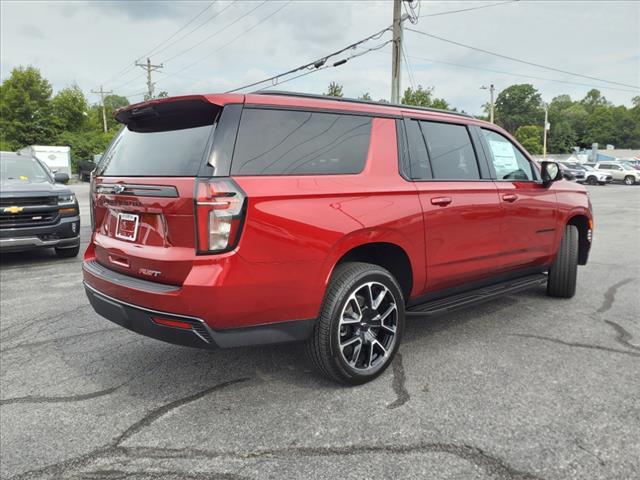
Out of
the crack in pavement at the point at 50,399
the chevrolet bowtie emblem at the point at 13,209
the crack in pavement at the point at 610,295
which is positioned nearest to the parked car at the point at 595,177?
the crack in pavement at the point at 610,295

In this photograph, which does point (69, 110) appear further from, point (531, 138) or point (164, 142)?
point (531, 138)

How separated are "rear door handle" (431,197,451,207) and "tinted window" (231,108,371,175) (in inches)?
25.7

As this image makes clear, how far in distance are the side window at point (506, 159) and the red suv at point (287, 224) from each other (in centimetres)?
46

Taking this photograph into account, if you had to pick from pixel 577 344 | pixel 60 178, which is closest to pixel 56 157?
pixel 60 178

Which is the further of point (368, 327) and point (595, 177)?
point (595, 177)

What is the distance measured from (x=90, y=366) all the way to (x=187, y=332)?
4.58 feet

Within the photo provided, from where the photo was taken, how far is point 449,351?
3750 mm

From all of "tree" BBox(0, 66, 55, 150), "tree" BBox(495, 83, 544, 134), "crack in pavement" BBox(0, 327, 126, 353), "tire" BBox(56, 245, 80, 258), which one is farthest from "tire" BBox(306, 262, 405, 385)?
"tree" BBox(495, 83, 544, 134)

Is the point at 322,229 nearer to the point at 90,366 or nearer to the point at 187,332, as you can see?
the point at 187,332

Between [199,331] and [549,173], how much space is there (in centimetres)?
371

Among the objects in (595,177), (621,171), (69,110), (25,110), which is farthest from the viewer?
(69,110)

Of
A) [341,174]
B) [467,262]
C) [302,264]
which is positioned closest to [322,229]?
[302,264]

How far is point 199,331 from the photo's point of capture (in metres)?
2.64

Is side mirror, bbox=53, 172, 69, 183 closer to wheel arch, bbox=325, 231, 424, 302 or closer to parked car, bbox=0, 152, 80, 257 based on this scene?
parked car, bbox=0, 152, 80, 257
